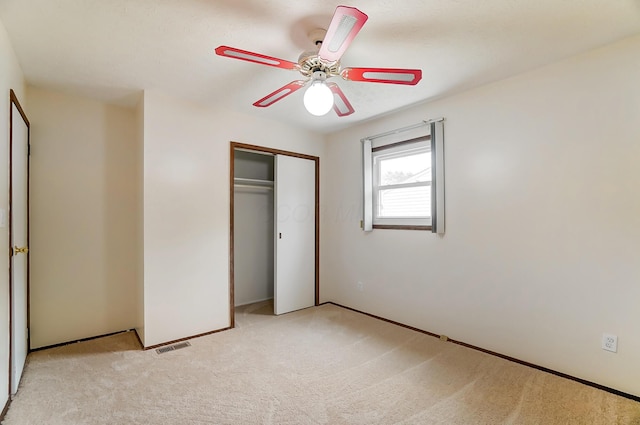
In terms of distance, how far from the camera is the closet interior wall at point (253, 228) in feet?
13.6

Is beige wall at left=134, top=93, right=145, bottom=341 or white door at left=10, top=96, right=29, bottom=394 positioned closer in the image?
white door at left=10, top=96, right=29, bottom=394

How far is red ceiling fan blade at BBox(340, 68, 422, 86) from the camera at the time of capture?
1.72 meters

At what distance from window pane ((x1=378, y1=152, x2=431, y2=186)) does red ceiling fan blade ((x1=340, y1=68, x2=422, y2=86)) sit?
156 centimetres

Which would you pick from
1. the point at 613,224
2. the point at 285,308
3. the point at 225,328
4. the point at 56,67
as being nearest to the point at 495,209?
the point at 613,224

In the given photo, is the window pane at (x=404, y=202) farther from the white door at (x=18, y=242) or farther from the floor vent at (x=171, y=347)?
the white door at (x=18, y=242)

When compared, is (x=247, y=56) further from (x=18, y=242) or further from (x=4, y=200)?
(x=18, y=242)

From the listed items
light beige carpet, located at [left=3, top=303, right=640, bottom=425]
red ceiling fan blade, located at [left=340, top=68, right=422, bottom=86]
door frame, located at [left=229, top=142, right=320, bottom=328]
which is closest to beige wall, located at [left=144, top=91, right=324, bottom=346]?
door frame, located at [left=229, top=142, right=320, bottom=328]

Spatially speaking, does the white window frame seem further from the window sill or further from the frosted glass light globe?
the frosted glass light globe

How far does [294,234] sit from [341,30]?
110 inches

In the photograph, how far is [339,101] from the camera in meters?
2.26

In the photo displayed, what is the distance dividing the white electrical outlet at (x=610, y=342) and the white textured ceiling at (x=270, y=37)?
1991 mm

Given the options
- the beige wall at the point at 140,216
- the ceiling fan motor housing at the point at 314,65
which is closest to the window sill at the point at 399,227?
the ceiling fan motor housing at the point at 314,65

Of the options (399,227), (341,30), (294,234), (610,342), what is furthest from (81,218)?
(610,342)

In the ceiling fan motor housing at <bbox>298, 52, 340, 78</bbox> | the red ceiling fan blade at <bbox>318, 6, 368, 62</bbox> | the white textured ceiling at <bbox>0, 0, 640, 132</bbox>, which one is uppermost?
the white textured ceiling at <bbox>0, 0, 640, 132</bbox>
